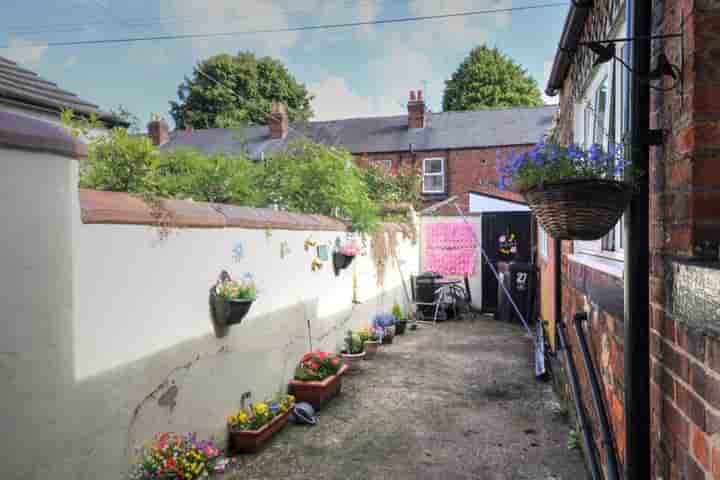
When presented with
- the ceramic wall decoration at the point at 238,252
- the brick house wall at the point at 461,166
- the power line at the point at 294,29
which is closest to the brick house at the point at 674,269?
the ceramic wall decoration at the point at 238,252

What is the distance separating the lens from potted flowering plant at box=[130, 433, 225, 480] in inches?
104

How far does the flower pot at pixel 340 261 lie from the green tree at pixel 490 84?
24162 mm

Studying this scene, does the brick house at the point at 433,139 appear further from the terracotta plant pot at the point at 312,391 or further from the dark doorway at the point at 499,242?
the terracotta plant pot at the point at 312,391

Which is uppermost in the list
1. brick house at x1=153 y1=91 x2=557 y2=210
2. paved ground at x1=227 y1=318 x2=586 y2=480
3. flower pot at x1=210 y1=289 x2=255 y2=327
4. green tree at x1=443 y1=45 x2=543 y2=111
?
green tree at x1=443 y1=45 x2=543 y2=111

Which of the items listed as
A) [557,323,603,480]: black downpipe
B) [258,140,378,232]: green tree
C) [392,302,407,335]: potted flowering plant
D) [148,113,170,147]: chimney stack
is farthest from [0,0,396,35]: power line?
[148,113,170,147]: chimney stack

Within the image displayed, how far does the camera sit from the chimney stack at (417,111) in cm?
1986

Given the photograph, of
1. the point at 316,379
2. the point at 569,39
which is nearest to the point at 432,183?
the point at 316,379

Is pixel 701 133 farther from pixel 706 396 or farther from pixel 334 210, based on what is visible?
pixel 334 210

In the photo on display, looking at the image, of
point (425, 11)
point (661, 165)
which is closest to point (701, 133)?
point (661, 165)

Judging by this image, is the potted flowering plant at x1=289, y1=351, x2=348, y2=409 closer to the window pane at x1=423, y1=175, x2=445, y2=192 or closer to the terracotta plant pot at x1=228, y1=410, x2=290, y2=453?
the terracotta plant pot at x1=228, y1=410, x2=290, y2=453

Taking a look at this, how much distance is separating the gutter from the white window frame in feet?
0.83

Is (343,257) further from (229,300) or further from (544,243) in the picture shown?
(544,243)

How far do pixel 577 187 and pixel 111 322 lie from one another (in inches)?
89.8

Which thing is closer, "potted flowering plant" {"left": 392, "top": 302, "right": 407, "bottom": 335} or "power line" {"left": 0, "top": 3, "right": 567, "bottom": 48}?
"potted flowering plant" {"left": 392, "top": 302, "right": 407, "bottom": 335}
